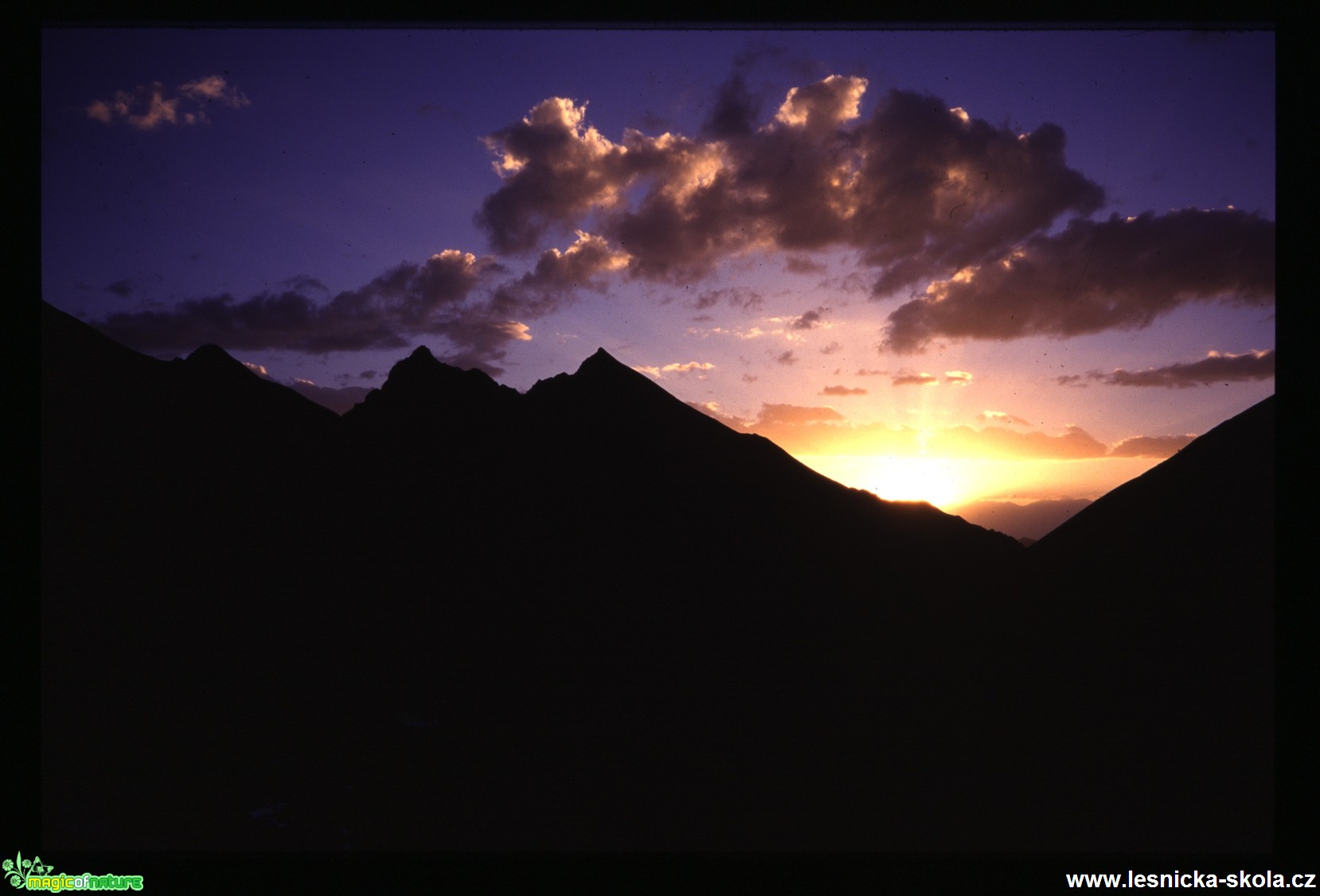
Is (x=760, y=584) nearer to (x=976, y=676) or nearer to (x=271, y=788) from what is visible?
(x=976, y=676)

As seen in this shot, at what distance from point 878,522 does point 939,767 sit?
490 centimetres

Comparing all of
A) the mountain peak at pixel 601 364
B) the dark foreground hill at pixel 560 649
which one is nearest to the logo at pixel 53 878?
the dark foreground hill at pixel 560 649

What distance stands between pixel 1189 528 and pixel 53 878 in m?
12.9

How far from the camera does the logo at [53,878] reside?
3.08 meters

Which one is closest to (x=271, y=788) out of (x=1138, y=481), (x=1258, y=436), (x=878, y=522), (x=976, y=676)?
(x=976, y=676)

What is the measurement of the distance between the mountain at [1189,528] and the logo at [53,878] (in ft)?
35.7

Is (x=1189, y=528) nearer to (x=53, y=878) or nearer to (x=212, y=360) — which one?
(x=53, y=878)

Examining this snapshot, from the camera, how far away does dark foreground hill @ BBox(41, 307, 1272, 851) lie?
5.78 metres

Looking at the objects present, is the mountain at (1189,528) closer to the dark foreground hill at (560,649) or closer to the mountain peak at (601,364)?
the dark foreground hill at (560,649)

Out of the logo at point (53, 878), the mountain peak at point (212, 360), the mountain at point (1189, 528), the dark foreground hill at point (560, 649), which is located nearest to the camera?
the logo at point (53, 878)

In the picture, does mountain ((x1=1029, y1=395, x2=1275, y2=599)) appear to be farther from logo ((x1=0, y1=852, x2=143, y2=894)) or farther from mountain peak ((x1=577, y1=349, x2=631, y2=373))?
logo ((x1=0, y1=852, x2=143, y2=894))

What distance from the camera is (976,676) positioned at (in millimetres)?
7086

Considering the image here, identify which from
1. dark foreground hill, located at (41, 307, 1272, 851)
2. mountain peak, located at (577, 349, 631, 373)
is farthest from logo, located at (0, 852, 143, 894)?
mountain peak, located at (577, 349, 631, 373)

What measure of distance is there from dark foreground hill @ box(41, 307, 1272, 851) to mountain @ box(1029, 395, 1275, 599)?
541mm
